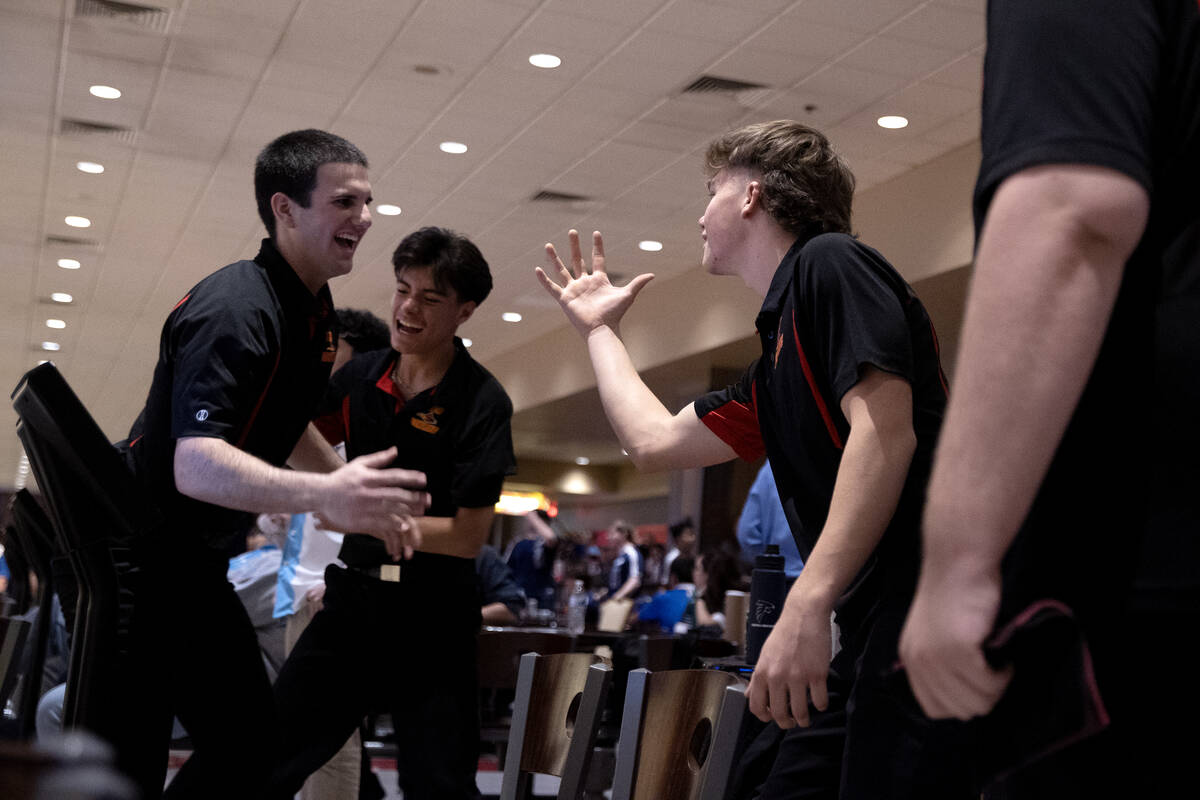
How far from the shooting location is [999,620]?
0.97m

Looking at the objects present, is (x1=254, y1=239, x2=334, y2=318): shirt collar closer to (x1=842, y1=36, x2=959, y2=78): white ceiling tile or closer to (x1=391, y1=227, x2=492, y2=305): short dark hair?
(x1=391, y1=227, x2=492, y2=305): short dark hair

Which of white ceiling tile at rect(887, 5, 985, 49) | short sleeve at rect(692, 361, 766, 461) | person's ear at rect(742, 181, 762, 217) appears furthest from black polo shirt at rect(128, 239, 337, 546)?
white ceiling tile at rect(887, 5, 985, 49)

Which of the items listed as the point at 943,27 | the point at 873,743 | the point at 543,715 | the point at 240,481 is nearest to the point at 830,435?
the point at 873,743

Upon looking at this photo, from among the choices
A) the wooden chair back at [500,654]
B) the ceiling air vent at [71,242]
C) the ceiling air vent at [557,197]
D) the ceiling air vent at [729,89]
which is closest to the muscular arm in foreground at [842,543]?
the wooden chair back at [500,654]

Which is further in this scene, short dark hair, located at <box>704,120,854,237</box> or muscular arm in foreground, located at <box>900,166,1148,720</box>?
short dark hair, located at <box>704,120,854,237</box>

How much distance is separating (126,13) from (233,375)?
5994 mm

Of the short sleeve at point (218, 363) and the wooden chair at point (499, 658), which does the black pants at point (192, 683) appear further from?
the wooden chair at point (499, 658)

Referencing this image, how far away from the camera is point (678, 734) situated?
1.95 metres

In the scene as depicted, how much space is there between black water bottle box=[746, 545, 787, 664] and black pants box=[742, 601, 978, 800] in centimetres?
141

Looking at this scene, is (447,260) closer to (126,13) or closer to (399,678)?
(399,678)

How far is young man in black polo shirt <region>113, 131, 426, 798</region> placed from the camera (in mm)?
2305

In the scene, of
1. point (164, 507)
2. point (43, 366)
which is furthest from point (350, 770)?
point (43, 366)

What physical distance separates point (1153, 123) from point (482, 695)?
4.94m

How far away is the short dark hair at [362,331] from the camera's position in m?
4.64
